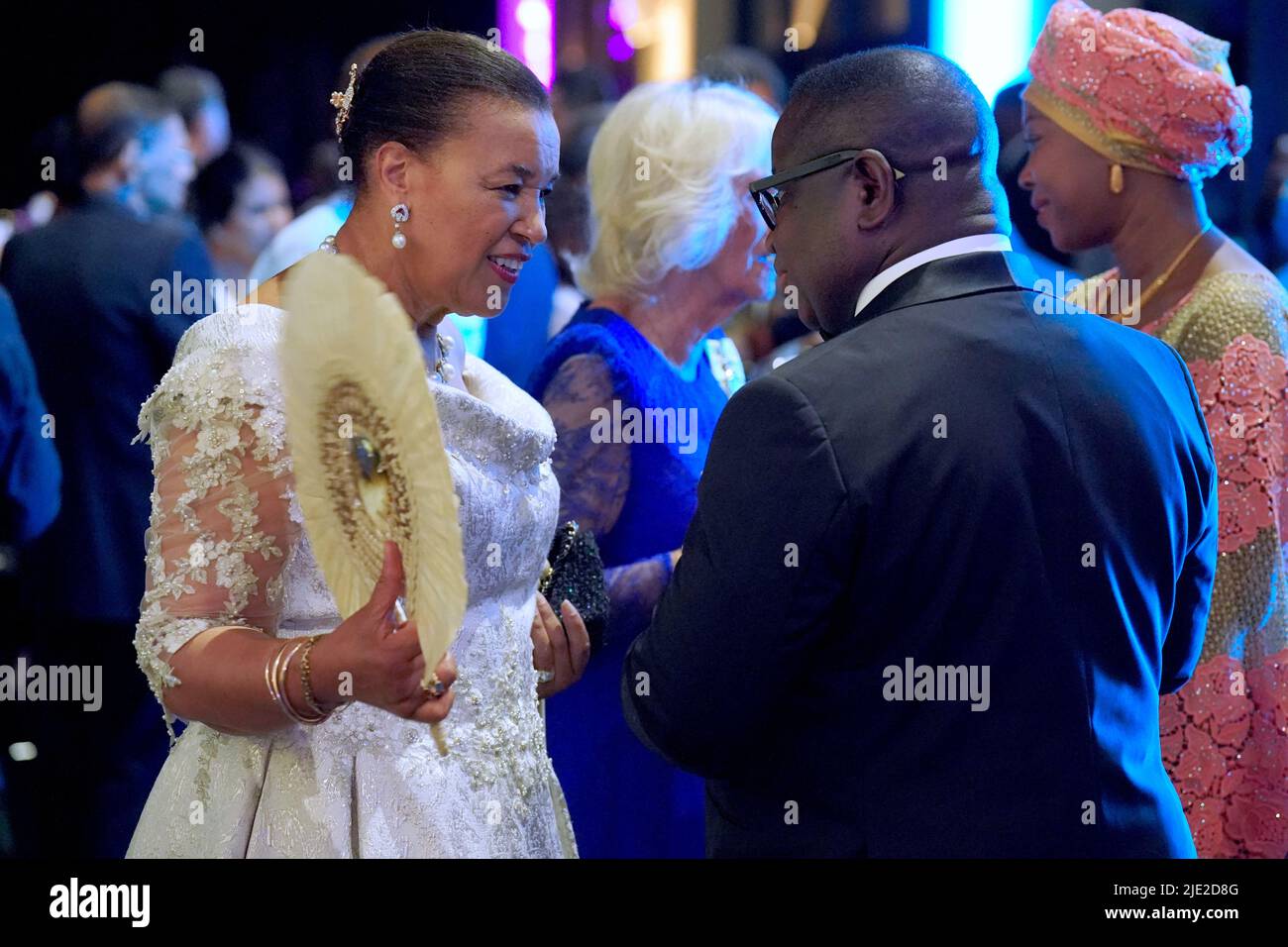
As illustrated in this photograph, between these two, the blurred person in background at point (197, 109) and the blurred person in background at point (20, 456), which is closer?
the blurred person in background at point (20, 456)

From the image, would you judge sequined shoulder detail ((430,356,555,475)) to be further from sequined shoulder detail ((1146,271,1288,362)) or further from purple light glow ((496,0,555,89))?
purple light glow ((496,0,555,89))

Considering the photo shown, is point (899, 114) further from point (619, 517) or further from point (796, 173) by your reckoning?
point (619, 517)

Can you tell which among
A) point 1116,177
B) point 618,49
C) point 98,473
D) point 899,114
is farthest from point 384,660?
point 618,49

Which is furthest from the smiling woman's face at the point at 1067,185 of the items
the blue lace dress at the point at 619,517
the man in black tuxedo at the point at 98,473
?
the man in black tuxedo at the point at 98,473

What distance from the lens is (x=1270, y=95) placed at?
648 cm

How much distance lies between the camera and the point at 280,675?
1461mm

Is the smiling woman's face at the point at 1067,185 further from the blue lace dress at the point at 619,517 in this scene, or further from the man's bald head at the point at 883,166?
the man's bald head at the point at 883,166

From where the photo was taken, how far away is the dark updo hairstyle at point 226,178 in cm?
482

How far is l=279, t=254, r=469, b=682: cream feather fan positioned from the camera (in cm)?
124

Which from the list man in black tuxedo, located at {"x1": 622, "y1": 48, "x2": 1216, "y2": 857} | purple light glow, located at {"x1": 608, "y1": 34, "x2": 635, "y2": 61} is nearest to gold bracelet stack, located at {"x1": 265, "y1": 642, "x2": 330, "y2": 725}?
man in black tuxedo, located at {"x1": 622, "y1": 48, "x2": 1216, "y2": 857}

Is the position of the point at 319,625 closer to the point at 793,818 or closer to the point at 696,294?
the point at 793,818

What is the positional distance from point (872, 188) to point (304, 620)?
82cm

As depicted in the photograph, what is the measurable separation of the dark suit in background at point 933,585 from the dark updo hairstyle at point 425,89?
1.68 feet

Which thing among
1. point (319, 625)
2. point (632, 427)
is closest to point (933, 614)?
point (319, 625)
